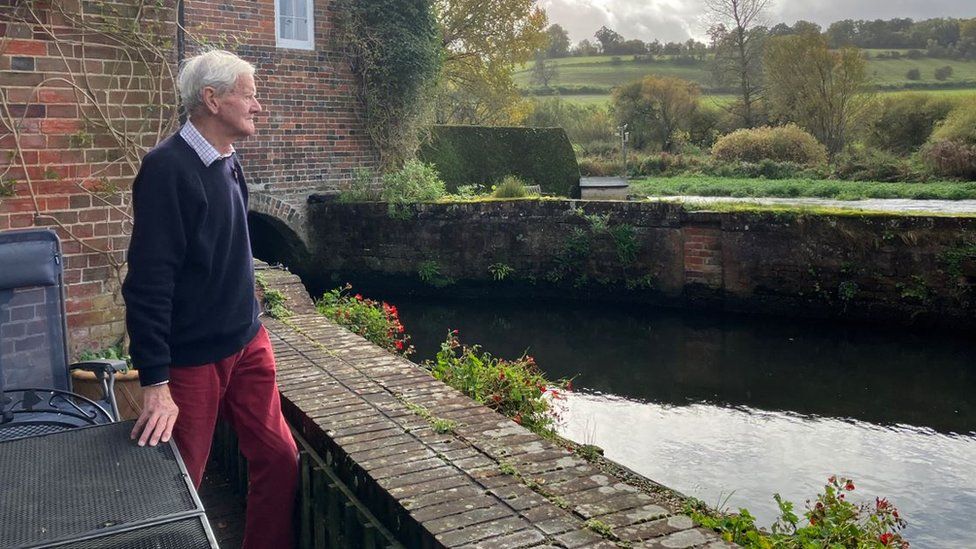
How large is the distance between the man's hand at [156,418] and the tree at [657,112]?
35559 mm

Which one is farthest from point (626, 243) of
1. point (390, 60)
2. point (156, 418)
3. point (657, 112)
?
point (657, 112)

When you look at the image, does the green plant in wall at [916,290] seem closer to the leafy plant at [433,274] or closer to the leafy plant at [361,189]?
the leafy plant at [433,274]

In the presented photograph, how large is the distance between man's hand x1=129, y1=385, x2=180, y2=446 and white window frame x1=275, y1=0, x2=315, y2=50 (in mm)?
12340

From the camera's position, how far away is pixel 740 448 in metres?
7.15

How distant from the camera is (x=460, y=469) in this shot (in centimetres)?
302

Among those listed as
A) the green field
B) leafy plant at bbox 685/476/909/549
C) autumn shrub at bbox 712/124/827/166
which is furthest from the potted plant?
the green field

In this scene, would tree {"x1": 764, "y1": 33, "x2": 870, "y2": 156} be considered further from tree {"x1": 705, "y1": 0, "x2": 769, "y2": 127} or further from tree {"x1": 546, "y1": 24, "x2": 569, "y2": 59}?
tree {"x1": 546, "y1": 24, "x2": 569, "y2": 59}

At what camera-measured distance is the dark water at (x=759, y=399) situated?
640 centimetres

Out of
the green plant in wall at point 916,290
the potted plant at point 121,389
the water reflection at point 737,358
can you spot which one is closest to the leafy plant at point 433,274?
the water reflection at point 737,358

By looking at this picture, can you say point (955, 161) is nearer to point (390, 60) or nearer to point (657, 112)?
point (657, 112)

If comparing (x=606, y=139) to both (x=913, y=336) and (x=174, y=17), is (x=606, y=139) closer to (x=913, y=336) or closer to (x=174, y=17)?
(x=913, y=336)

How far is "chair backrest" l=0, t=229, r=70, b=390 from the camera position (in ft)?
10.6

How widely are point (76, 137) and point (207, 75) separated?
7.65 feet

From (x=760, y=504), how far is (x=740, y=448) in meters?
1.24
